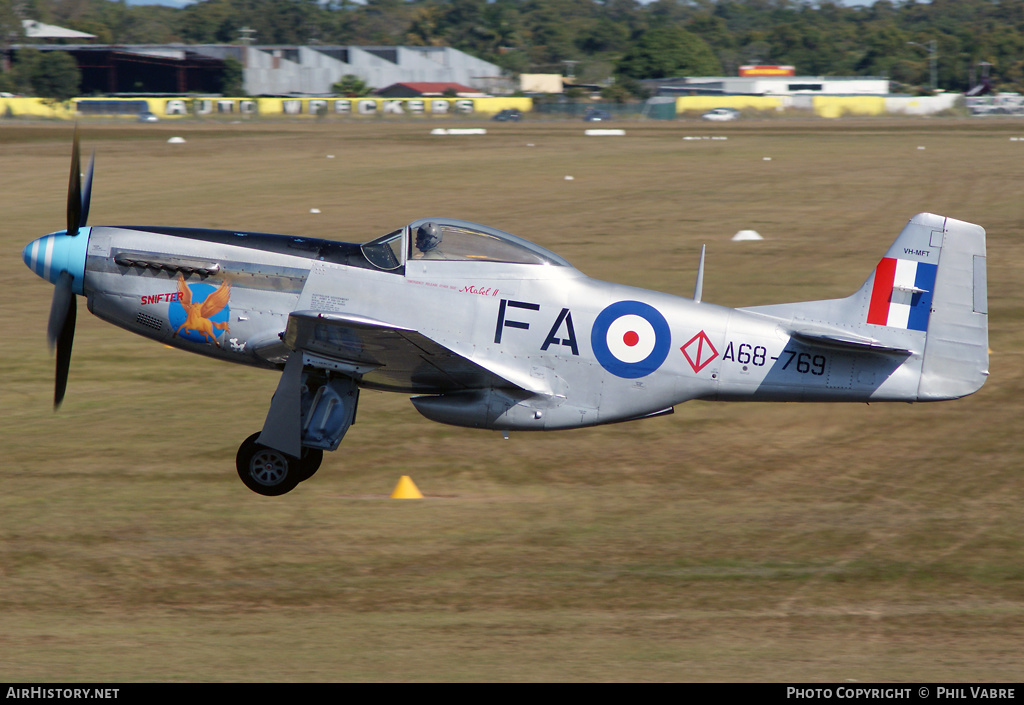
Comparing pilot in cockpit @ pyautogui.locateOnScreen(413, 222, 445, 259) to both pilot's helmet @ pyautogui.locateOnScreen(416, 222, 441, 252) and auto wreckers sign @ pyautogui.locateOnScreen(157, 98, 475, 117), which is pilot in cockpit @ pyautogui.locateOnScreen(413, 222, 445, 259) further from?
auto wreckers sign @ pyautogui.locateOnScreen(157, 98, 475, 117)

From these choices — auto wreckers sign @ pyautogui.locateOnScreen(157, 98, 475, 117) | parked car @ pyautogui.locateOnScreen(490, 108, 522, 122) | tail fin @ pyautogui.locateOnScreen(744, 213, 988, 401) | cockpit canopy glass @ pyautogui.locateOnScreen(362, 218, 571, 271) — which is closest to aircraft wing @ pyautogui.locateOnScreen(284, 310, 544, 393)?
cockpit canopy glass @ pyautogui.locateOnScreen(362, 218, 571, 271)

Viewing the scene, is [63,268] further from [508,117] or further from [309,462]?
[508,117]

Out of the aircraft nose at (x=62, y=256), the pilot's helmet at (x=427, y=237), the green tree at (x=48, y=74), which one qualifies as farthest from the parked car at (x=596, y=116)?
the aircraft nose at (x=62, y=256)

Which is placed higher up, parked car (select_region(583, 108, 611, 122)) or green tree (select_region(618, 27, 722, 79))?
green tree (select_region(618, 27, 722, 79))

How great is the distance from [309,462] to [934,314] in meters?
6.28

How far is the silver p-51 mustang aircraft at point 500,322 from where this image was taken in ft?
32.7

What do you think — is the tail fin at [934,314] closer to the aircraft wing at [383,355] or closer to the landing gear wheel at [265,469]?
the aircraft wing at [383,355]

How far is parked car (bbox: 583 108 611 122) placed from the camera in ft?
319

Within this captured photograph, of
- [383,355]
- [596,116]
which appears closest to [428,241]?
[383,355]

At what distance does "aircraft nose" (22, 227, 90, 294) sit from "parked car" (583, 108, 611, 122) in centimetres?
8916

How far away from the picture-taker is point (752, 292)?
66.0ft

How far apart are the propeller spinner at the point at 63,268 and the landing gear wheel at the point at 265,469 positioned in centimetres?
185
